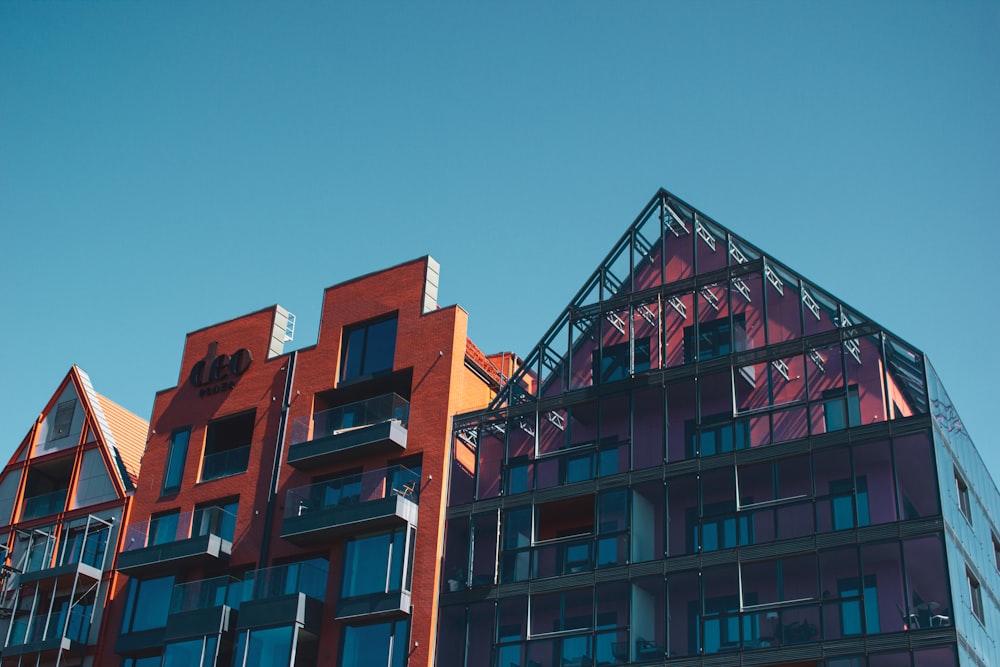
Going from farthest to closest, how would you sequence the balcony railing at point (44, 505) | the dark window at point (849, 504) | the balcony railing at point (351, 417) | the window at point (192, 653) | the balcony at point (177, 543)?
1. the balcony railing at point (44, 505)
2. the balcony at point (177, 543)
3. the balcony railing at point (351, 417)
4. the window at point (192, 653)
5. the dark window at point (849, 504)

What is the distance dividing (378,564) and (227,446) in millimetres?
11368

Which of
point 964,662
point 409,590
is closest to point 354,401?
point 409,590

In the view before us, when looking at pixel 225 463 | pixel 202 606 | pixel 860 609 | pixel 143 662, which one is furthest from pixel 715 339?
pixel 143 662

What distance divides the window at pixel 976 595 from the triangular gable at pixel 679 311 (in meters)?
5.49

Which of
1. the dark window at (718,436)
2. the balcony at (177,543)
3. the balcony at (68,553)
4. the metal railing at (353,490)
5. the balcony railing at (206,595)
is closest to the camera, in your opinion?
the dark window at (718,436)

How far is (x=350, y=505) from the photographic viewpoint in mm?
43844

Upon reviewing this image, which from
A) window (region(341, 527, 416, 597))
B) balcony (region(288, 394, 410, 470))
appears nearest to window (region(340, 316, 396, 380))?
balcony (region(288, 394, 410, 470))

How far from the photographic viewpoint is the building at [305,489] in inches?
1681

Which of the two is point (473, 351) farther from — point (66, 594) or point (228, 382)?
point (66, 594)

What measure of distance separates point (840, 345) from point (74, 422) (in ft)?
108

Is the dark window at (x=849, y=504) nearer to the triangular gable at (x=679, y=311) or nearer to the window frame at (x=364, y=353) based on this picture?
the triangular gable at (x=679, y=311)

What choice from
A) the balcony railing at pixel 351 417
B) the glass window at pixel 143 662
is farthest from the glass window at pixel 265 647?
the balcony railing at pixel 351 417

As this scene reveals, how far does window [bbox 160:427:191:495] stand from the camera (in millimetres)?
51094

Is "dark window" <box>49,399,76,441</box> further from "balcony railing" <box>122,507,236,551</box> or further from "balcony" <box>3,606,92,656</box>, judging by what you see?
"balcony" <box>3,606,92,656</box>
